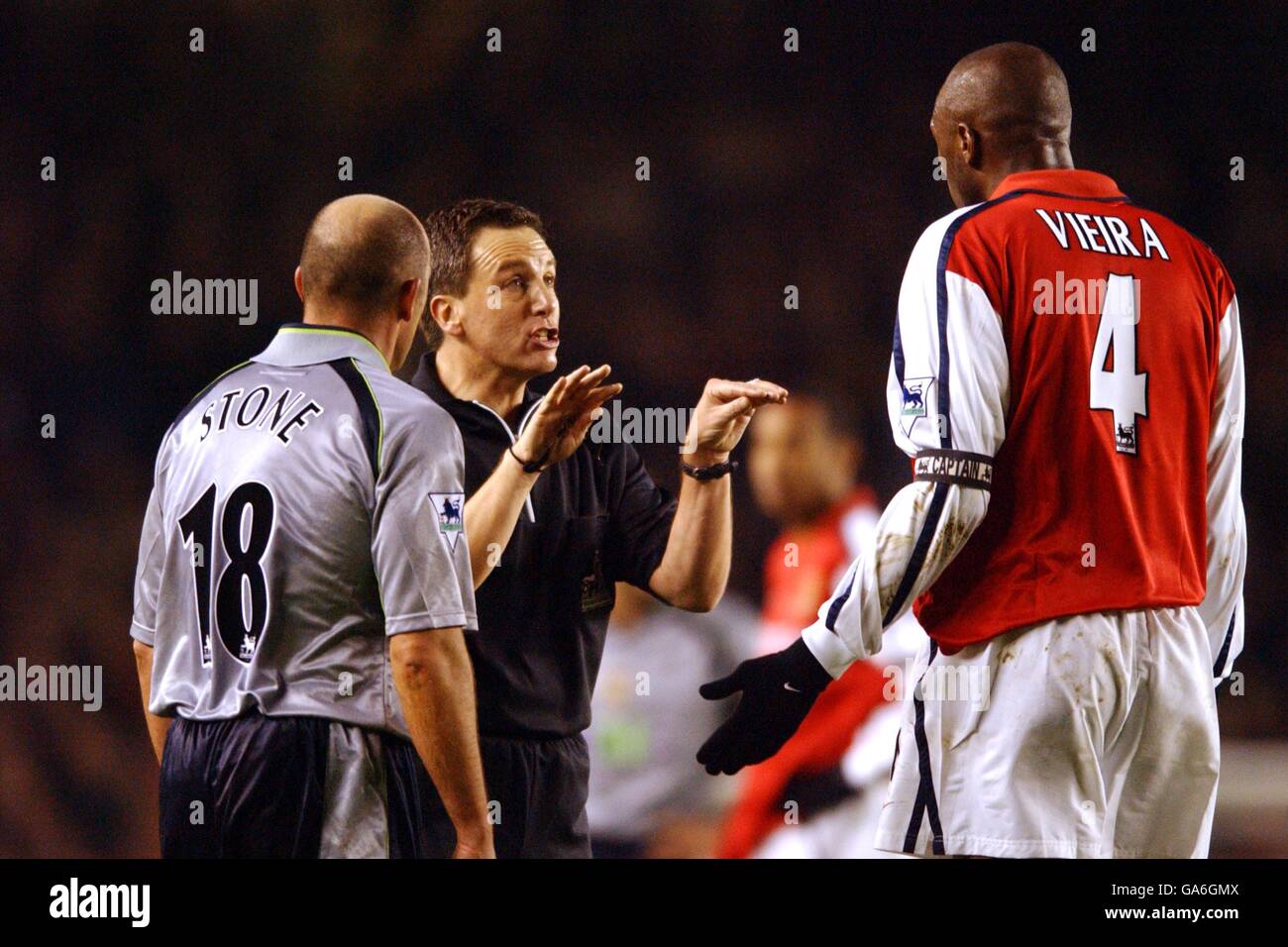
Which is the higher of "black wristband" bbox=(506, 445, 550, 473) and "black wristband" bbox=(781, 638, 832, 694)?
"black wristband" bbox=(506, 445, 550, 473)

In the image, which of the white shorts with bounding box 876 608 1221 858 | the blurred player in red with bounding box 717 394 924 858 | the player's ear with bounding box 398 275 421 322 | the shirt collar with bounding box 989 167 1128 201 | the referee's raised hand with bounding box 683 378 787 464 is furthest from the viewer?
the blurred player in red with bounding box 717 394 924 858

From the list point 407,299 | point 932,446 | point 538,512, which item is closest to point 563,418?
point 538,512

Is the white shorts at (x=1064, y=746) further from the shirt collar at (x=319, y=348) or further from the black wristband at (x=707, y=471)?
the shirt collar at (x=319, y=348)

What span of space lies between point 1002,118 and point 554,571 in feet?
4.60

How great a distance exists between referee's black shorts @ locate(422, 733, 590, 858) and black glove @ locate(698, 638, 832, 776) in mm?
636

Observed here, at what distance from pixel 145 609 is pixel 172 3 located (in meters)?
1.65

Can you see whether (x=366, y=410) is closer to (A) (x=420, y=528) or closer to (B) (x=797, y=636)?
(A) (x=420, y=528)

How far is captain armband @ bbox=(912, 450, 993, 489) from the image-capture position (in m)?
2.46

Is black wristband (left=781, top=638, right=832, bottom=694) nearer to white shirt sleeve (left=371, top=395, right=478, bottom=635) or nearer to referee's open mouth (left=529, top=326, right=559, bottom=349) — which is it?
white shirt sleeve (left=371, top=395, right=478, bottom=635)

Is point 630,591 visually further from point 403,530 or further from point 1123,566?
point 1123,566

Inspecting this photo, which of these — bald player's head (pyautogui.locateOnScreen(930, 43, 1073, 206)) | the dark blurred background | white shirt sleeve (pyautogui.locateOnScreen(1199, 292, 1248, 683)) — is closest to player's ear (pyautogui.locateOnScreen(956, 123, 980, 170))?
bald player's head (pyautogui.locateOnScreen(930, 43, 1073, 206))

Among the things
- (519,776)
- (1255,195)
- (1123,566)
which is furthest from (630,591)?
(1255,195)

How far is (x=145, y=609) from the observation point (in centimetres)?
291

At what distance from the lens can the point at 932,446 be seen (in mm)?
2492
